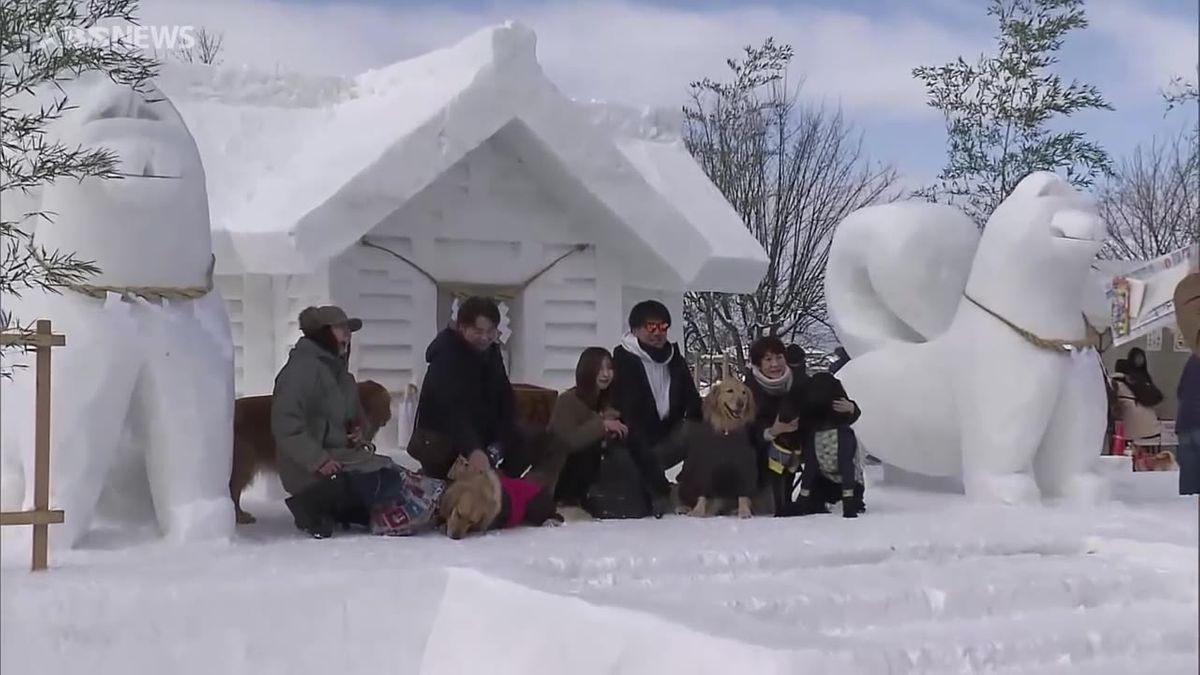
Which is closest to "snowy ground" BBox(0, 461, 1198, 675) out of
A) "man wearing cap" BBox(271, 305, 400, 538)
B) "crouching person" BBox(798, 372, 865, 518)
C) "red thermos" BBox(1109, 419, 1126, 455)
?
"man wearing cap" BBox(271, 305, 400, 538)

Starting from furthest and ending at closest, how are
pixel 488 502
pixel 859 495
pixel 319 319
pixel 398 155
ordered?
pixel 398 155 → pixel 859 495 → pixel 319 319 → pixel 488 502

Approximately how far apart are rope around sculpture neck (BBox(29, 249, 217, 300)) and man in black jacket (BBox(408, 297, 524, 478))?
1.18 m

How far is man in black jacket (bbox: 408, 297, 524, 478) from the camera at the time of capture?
6578mm

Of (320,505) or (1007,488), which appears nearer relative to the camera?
(320,505)

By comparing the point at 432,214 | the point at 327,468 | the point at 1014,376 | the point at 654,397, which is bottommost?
the point at 327,468

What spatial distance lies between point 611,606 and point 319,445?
88.3 inches

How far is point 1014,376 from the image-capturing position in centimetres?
740

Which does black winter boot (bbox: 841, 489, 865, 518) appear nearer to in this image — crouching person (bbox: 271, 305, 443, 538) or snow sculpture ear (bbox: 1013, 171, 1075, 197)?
snow sculpture ear (bbox: 1013, 171, 1075, 197)

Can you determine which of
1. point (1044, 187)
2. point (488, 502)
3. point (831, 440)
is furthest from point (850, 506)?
point (1044, 187)

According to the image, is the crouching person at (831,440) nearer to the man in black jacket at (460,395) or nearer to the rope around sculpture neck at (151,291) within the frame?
the man in black jacket at (460,395)

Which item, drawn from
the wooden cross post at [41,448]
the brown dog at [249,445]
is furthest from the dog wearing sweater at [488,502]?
the wooden cross post at [41,448]

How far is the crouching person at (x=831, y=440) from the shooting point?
7078 mm

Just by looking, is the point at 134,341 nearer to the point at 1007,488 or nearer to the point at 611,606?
the point at 611,606

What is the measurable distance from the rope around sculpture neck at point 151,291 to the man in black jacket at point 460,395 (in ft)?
3.87
